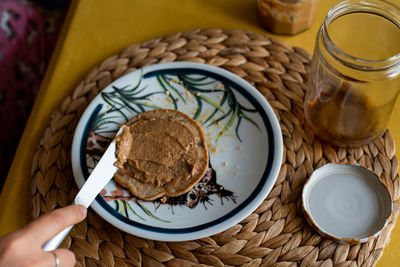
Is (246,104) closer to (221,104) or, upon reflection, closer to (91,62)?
(221,104)

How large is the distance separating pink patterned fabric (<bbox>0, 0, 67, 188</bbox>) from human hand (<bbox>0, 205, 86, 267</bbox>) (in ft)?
2.57

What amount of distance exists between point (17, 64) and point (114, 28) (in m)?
0.46

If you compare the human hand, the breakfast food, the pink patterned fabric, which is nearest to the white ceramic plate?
the breakfast food

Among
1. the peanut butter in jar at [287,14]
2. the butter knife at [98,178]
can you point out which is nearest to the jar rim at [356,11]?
the peanut butter in jar at [287,14]

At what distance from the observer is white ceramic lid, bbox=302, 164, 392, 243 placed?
83cm

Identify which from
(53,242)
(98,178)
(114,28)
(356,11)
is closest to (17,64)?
(114,28)

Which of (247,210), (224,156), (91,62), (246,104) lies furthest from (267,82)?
(91,62)

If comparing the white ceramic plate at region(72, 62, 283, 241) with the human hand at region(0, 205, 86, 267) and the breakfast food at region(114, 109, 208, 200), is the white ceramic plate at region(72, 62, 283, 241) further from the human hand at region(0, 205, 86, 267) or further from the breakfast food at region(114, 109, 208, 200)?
the human hand at region(0, 205, 86, 267)

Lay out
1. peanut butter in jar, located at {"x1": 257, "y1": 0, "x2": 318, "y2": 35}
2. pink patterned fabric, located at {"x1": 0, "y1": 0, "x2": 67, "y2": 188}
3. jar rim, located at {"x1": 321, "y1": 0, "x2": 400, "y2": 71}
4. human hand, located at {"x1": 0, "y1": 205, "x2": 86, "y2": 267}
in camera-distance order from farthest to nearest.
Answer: pink patterned fabric, located at {"x1": 0, "y1": 0, "x2": 67, "y2": 188} < peanut butter in jar, located at {"x1": 257, "y1": 0, "x2": 318, "y2": 35} < jar rim, located at {"x1": 321, "y1": 0, "x2": 400, "y2": 71} < human hand, located at {"x1": 0, "y1": 205, "x2": 86, "y2": 267}

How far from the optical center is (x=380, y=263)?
0.85m

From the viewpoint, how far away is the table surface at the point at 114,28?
3.49ft

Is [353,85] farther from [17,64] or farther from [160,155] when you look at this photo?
[17,64]

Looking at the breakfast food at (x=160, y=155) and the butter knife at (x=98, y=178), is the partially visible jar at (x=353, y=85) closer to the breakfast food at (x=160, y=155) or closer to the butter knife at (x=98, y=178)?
the breakfast food at (x=160, y=155)

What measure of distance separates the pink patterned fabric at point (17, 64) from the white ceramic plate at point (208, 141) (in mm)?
573
